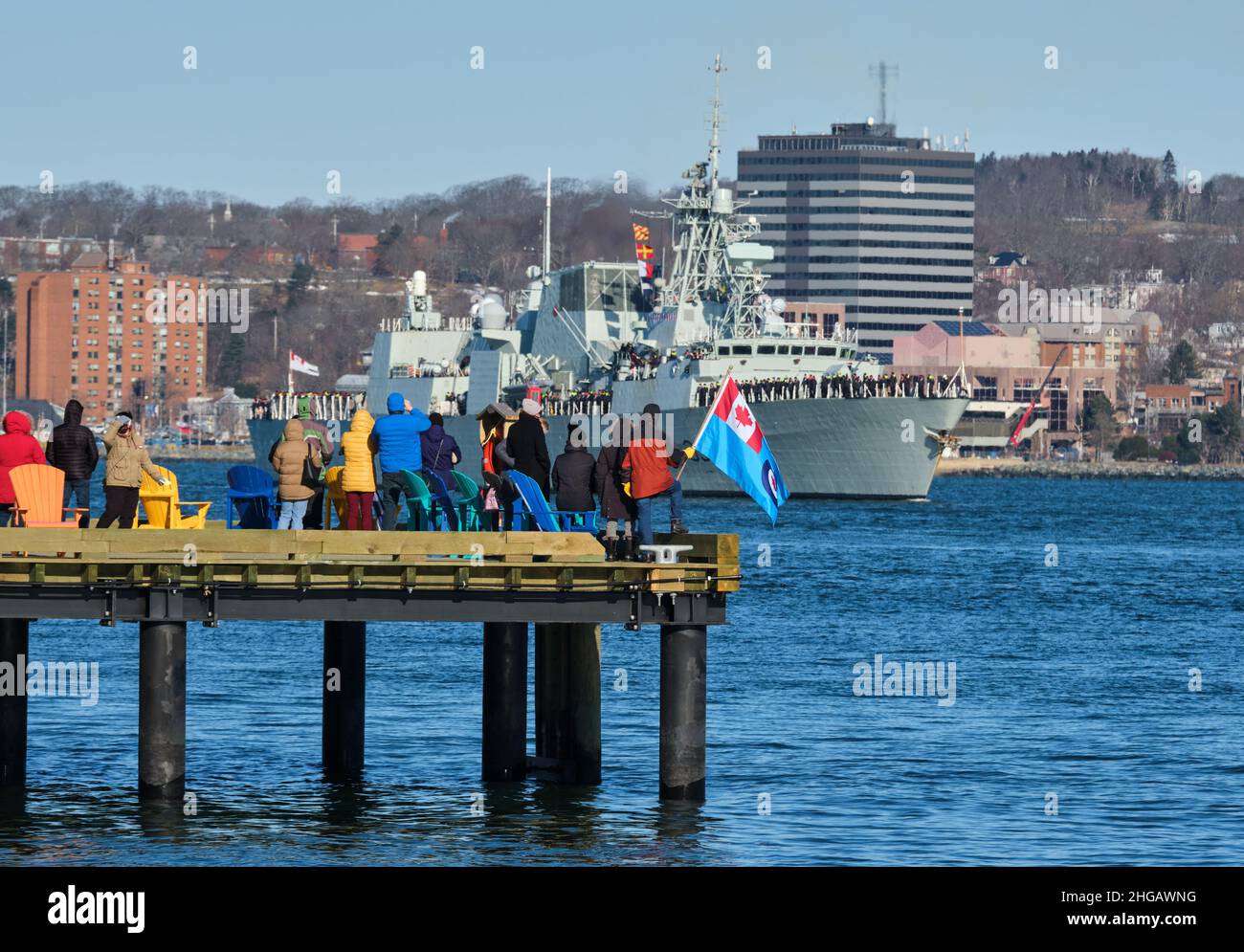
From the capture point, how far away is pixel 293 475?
22.3 m

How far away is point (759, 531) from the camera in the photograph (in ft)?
258

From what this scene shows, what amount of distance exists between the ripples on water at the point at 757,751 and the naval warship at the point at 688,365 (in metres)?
42.0

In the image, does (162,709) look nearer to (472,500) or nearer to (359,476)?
(359,476)

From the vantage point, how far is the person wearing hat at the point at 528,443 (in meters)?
21.5

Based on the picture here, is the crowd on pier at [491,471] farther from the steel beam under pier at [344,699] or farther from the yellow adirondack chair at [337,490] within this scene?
the steel beam under pier at [344,699]

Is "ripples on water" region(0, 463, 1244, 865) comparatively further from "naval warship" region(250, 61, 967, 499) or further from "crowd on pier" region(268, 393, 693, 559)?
"naval warship" region(250, 61, 967, 499)

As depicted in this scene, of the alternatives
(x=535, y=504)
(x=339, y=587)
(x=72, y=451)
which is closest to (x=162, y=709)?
(x=339, y=587)

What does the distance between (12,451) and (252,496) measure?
2.64 m

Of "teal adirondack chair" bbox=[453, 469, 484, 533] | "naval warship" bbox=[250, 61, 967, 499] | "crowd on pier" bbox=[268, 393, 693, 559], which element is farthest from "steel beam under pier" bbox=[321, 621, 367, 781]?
"naval warship" bbox=[250, 61, 967, 499]

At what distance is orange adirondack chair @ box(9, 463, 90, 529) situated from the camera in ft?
71.8

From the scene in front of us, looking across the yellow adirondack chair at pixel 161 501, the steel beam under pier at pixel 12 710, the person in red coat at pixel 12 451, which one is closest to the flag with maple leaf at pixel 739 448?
the yellow adirondack chair at pixel 161 501
